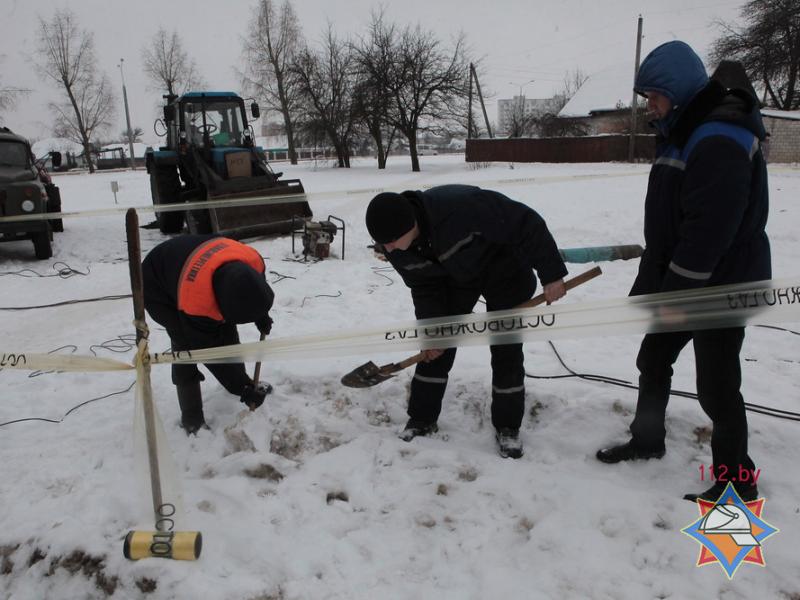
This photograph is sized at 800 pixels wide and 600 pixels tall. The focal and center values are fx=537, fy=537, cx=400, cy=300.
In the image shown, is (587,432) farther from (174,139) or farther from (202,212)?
(174,139)

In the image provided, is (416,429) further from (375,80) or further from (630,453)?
(375,80)

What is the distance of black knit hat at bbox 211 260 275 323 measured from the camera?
268 cm

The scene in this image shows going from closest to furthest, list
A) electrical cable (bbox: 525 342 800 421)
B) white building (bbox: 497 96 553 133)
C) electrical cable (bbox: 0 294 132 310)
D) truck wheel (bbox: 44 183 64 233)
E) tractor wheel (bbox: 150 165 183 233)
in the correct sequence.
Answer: electrical cable (bbox: 525 342 800 421) → electrical cable (bbox: 0 294 132 310) → tractor wheel (bbox: 150 165 183 233) → truck wheel (bbox: 44 183 64 233) → white building (bbox: 497 96 553 133)

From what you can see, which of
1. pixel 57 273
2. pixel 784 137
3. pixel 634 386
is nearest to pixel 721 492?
pixel 634 386

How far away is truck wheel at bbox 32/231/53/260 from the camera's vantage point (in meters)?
7.70

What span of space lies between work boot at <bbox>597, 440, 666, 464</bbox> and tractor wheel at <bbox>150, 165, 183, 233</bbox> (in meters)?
9.14

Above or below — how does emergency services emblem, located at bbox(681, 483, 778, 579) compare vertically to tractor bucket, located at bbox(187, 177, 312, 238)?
below

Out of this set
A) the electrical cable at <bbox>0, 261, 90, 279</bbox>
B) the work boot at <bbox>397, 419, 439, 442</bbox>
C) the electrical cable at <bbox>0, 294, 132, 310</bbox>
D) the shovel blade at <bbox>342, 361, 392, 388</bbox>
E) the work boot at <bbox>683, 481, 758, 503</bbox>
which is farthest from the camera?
the electrical cable at <bbox>0, 261, 90, 279</bbox>

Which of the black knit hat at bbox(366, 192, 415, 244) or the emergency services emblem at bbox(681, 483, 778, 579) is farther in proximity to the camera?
the black knit hat at bbox(366, 192, 415, 244)

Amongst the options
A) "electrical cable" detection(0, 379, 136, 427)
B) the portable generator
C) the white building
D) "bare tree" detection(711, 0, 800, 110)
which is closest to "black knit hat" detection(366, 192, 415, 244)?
"electrical cable" detection(0, 379, 136, 427)

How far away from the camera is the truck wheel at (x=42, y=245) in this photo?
25.3ft

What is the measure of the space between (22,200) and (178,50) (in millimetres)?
34462

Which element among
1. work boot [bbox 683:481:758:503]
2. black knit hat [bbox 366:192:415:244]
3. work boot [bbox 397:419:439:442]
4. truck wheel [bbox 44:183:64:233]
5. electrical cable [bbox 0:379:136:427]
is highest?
truck wheel [bbox 44:183:64:233]

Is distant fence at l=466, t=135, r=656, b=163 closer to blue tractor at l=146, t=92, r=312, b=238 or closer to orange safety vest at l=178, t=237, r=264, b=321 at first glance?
blue tractor at l=146, t=92, r=312, b=238
